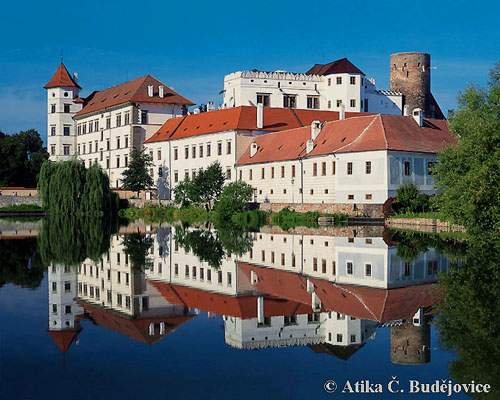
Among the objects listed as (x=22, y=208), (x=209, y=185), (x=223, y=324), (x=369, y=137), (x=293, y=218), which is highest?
(x=369, y=137)

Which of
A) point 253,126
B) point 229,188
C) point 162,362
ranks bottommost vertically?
point 162,362

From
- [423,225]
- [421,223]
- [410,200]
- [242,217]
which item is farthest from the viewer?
[242,217]

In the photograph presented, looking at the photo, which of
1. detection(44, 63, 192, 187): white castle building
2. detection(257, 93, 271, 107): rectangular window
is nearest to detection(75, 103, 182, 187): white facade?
detection(44, 63, 192, 187): white castle building

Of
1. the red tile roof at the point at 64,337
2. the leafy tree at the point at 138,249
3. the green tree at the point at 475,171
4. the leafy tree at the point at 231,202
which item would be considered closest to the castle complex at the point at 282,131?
the leafy tree at the point at 231,202

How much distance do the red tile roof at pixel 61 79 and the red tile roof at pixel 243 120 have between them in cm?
2172

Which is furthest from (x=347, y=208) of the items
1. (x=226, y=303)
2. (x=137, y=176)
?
(x=226, y=303)

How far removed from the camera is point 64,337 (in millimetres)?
10781

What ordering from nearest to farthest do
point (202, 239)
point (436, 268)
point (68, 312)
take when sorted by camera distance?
point (68, 312) → point (436, 268) → point (202, 239)

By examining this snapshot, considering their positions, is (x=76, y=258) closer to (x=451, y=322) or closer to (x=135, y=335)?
(x=135, y=335)

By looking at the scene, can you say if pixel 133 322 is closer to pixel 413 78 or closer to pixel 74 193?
pixel 74 193

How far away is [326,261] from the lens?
2103 cm

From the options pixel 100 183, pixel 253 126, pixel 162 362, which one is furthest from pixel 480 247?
pixel 253 126

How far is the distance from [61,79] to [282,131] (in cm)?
3676

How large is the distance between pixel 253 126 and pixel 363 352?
50.3m
